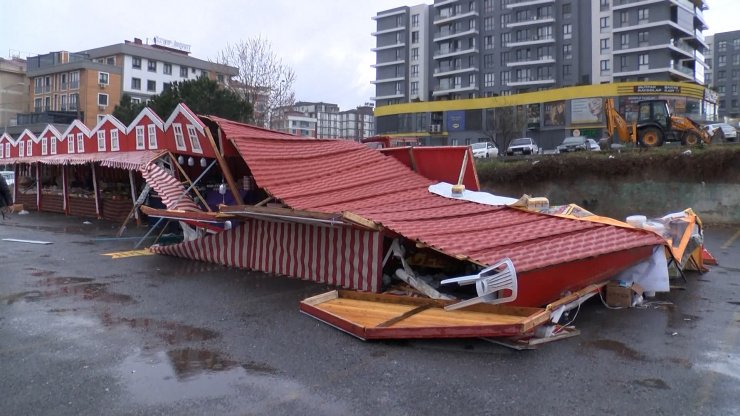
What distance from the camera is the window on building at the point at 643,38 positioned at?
66.8 meters

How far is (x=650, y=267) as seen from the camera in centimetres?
840

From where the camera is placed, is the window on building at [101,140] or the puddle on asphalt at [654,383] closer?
the puddle on asphalt at [654,383]

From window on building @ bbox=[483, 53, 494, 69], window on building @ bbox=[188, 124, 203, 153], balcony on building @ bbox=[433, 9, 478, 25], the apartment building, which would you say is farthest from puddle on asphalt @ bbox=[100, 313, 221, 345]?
balcony on building @ bbox=[433, 9, 478, 25]

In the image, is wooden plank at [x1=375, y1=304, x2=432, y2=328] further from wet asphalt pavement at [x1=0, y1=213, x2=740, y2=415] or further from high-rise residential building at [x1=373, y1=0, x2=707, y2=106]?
high-rise residential building at [x1=373, y1=0, x2=707, y2=106]

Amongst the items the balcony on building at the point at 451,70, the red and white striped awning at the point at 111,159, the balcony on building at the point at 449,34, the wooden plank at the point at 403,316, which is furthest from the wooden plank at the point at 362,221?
the balcony on building at the point at 449,34

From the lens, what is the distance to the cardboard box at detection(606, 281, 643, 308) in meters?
7.97

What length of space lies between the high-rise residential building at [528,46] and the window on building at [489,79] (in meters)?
0.14

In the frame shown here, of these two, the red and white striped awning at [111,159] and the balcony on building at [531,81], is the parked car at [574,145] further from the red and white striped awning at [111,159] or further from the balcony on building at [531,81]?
the balcony on building at [531,81]

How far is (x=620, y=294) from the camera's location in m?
8.00

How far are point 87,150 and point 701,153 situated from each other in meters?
21.9

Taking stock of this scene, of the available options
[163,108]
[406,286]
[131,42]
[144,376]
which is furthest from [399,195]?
[131,42]

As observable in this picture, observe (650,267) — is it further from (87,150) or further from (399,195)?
(87,150)

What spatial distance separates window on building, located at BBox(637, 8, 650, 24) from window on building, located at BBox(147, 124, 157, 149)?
219ft

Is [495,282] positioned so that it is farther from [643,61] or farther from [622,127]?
[643,61]
